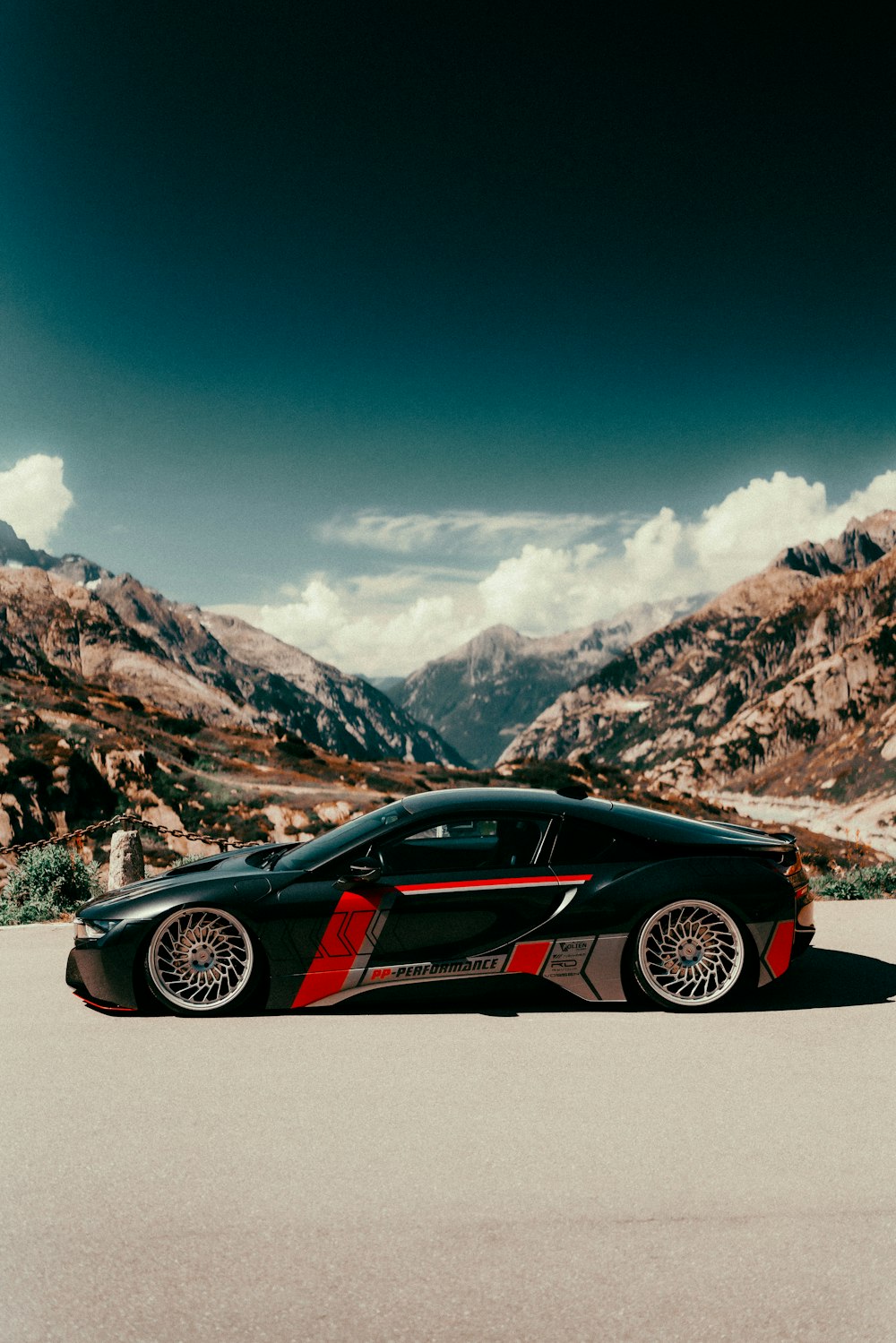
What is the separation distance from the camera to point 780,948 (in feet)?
17.7

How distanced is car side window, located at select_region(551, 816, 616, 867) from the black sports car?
0.01m

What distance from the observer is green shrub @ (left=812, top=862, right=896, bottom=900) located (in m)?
10.1

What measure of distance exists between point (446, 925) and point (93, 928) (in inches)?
81.8

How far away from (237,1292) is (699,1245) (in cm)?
143

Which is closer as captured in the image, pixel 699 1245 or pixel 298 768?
pixel 699 1245

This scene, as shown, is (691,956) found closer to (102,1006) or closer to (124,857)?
(102,1006)

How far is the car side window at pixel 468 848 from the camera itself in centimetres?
548

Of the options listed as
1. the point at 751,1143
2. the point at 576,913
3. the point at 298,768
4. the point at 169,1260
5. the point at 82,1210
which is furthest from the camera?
the point at 298,768

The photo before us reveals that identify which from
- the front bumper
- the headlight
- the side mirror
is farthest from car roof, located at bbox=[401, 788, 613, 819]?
the headlight

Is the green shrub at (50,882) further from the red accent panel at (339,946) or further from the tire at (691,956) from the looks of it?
the tire at (691,956)

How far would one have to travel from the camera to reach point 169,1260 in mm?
2828

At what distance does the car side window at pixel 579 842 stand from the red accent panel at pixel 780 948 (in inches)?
43.2

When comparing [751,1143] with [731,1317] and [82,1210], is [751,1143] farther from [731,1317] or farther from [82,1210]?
→ [82,1210]

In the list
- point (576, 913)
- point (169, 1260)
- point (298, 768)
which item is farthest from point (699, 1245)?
point (298, 768)
